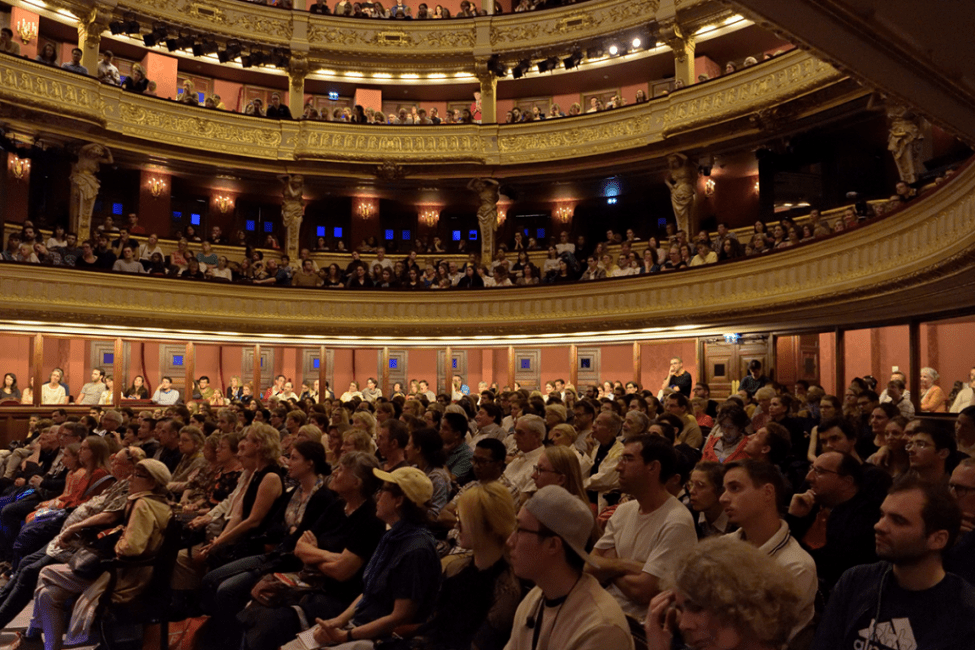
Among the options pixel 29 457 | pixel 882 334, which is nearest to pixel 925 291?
pixel 882 334

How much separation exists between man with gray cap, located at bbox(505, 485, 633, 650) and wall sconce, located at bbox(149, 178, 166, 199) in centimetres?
1862

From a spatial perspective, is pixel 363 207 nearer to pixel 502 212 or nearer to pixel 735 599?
pixel 502 212


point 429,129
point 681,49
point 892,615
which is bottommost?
point 892,615

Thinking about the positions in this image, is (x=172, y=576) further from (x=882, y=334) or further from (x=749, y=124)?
(x=749, y=124)

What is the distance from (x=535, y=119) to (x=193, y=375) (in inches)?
388

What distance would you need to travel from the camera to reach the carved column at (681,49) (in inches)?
687

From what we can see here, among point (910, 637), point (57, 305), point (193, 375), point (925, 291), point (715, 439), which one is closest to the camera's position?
point (910, 637)

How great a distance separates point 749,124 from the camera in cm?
1579

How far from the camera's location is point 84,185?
53.9ft

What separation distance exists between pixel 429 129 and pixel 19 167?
9.01 metres

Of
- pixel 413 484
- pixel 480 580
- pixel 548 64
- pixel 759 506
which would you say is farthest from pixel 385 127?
pixel 759 506

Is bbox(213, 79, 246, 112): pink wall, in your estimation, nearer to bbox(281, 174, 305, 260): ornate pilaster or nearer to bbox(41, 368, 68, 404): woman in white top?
bbox(281, 174, 305, 260): ornate pilaster

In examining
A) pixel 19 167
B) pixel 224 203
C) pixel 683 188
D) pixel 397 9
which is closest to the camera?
pixel 19 167

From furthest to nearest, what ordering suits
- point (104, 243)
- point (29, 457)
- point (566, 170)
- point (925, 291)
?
point (566, 170) < point (104, 243) < point (925, 291) < point (29, 457)
